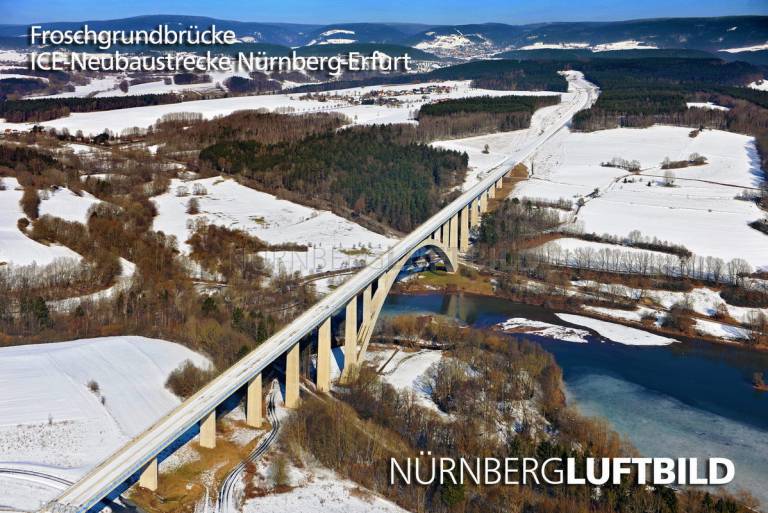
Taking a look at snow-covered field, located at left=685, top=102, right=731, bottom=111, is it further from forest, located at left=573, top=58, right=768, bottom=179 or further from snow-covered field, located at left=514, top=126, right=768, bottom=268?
snow-covered field, located at left=514, top=126, right=768, bottom=268

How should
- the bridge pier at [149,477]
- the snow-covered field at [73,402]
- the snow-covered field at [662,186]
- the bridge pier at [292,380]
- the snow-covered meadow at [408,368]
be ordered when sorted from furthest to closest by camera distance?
the snow-covered field at [662,186] → the snow-covered meadow at [408,368] → the bridge pier at [292,380] → the snow-covered field at [73,402] → the bridge pier at [149,477]

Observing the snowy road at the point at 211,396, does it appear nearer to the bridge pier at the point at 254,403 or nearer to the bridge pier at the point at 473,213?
the bridge pier at the point at 254,403

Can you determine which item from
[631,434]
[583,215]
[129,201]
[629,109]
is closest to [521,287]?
[583,215]

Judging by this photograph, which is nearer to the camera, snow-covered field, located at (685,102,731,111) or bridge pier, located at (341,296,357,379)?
bridge pier, located at (341,296,357,379)

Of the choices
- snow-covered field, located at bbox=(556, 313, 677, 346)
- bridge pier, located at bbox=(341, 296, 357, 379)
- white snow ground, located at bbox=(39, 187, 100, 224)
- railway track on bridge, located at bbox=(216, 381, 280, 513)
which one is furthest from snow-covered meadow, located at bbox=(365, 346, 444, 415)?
white snow ground, located at bbox=(39, 187, 100, 224)

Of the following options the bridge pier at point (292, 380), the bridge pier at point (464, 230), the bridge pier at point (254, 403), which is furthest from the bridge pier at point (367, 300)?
the bridge pier at point (464, 230)

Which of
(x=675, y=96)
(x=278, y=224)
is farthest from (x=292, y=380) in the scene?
(x=675, y=96)

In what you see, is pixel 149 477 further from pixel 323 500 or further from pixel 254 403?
pixel 254 403
